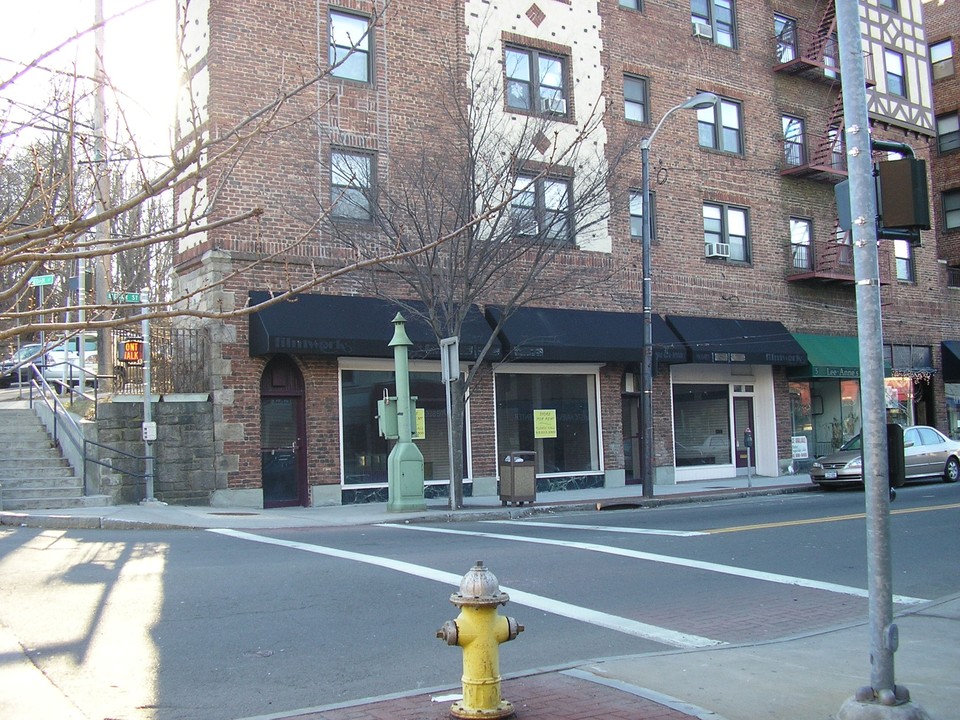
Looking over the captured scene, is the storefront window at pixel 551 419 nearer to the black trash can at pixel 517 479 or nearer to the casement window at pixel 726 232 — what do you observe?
the black trash can at pixel 517 479

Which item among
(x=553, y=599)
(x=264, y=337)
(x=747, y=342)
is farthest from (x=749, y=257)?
(x=553, y=599)

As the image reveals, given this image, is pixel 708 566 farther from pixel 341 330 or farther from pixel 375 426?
pixel 375 426

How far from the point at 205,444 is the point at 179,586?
836 centimetres

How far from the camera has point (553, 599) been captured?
891cm

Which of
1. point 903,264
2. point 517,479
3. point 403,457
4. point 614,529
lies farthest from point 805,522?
point 903,264

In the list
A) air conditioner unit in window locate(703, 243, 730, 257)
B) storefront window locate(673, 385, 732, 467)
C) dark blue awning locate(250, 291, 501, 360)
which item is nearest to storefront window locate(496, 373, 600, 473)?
dark blue awning locate(250, 291, 501, 360)

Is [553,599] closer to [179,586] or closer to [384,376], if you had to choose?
[179,586]

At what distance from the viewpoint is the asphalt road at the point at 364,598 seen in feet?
21.0

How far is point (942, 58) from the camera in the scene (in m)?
34.8

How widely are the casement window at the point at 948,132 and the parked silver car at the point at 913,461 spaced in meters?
15.5

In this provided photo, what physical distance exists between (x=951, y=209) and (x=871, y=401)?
110 ft

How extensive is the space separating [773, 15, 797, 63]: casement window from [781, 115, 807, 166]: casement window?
1.77 m

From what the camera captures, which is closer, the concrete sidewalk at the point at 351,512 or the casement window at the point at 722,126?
the concrete sidewalk at the point at 351,512

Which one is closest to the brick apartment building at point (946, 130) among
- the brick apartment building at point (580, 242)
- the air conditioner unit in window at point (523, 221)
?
the brick apartment building at point (580, 242)
